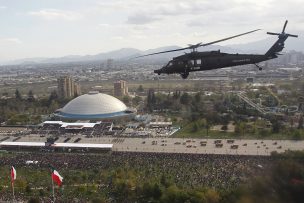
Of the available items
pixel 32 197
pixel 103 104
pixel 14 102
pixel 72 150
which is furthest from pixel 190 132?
pixel 14 102

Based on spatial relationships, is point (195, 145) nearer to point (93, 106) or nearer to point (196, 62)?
point (93, 106)

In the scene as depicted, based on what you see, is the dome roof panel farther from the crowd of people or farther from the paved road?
the crowd of people

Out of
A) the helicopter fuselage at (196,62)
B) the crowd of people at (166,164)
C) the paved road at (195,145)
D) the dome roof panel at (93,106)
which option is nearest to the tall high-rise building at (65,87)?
the dome roof panel at (93,106)

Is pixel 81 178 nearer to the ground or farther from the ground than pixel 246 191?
nearer to the ground

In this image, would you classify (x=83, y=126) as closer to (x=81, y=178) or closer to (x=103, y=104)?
(x=103, y=104)

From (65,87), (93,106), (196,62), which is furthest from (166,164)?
(65,87)

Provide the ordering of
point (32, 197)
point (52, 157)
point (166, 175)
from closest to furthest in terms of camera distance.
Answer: point (32, 197)
point (166, 175)
point (52, 157)

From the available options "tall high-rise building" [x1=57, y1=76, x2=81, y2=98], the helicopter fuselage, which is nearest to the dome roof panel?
"tall high-rise building" [x1=57, y1=76, x2=81, y2=98]

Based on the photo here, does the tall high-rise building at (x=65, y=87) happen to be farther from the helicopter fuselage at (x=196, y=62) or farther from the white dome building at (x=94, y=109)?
the helicopter fuselage at (x=196, y=62)
